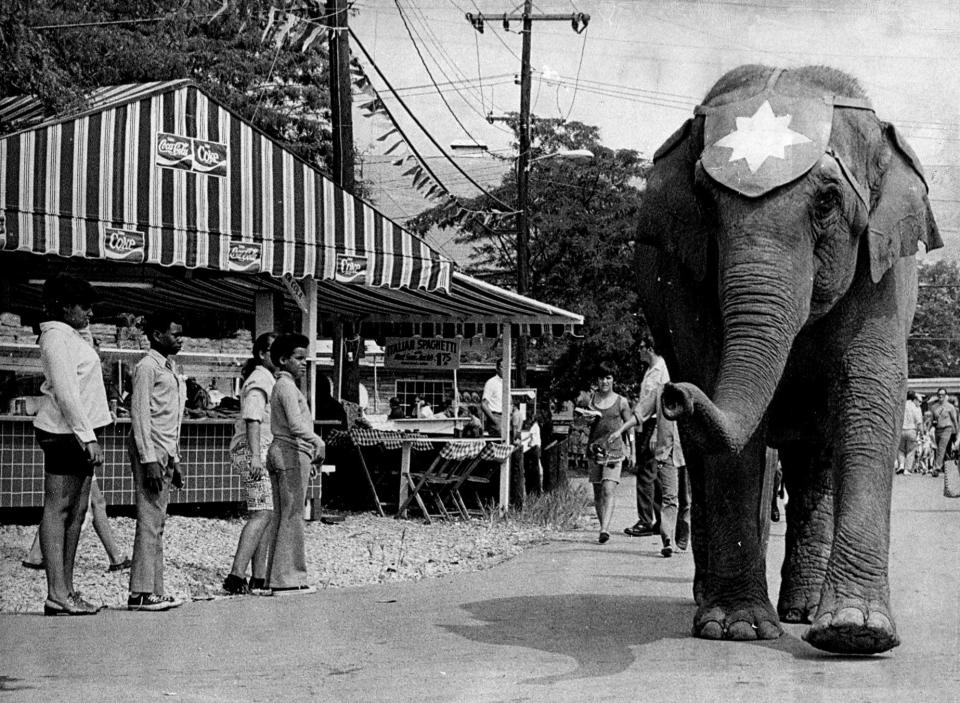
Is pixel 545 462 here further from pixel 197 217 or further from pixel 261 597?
pixel 261 597

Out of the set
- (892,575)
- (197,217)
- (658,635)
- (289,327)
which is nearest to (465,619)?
(658,635)

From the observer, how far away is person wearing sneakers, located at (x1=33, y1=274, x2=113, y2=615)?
337 inches

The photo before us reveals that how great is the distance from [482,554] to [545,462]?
8816 millimetres

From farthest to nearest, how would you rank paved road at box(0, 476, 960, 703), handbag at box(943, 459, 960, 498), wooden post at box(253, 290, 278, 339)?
1. handbag at box(943, 459, 960, 498)
2. wooden post at box(253, 290, 278, 339)
3. paved road at box(0, 476, 960, 703)

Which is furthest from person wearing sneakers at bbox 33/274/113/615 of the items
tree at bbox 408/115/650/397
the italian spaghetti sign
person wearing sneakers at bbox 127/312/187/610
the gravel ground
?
tree at bbox 408/115/650/397

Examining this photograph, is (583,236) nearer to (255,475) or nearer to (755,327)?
(255,475)

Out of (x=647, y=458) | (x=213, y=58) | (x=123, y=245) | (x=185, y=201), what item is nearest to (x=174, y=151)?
(x=185, y=201)

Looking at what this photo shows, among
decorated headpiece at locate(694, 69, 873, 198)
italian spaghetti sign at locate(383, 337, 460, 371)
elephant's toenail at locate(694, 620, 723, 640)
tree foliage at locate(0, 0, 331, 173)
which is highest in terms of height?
tree foliage at locate(0, 0, 331, 173)

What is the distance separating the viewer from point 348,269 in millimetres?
14000

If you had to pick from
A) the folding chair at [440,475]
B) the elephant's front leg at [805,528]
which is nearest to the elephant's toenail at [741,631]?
the elephant's front leg at [805,528]

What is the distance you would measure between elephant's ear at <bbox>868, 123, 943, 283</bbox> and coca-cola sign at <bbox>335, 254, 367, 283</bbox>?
711 cm

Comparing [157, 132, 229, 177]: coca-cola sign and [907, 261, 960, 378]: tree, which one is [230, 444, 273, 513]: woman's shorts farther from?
[907, 261, 960, 378]: tree

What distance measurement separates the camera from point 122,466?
13.8 metres

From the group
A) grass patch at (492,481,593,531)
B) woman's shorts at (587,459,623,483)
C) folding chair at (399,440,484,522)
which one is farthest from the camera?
folding chair at (399,440,484,522)
